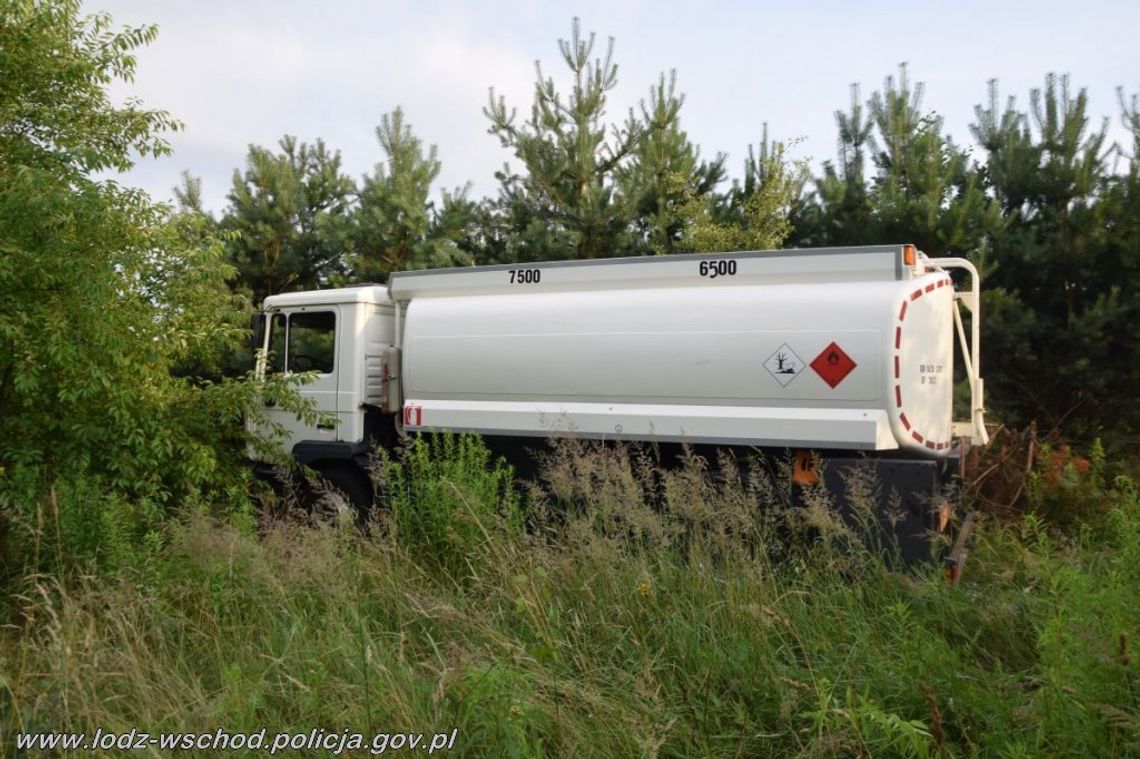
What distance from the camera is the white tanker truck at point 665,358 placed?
6480mm

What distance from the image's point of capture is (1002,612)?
4.36m

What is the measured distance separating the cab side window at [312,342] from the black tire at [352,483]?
0.90 m

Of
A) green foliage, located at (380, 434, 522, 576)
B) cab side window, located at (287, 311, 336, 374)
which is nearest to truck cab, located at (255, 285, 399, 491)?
cab side window, located at (287, 311, 336, 374)

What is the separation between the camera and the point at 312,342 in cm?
879

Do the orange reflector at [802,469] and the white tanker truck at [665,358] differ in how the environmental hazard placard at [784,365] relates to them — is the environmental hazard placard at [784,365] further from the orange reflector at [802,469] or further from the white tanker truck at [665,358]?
the orange reflector at [802,469]

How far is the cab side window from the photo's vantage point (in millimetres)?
8641

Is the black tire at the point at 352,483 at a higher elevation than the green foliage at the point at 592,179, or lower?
lower

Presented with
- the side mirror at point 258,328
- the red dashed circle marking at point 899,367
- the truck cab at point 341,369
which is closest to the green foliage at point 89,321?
the truck cab at point 341,369

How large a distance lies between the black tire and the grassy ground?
2586 millimetres

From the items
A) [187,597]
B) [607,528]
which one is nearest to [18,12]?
[187,597]

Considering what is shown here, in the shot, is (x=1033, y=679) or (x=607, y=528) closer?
(x=1033, y=679)

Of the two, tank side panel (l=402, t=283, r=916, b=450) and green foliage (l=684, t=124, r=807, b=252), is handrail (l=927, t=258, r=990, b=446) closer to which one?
tank side panel (l=402, t=283, r=916, b=450)

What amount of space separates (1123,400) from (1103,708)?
884cm

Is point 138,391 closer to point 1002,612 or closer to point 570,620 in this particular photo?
point 570,620
